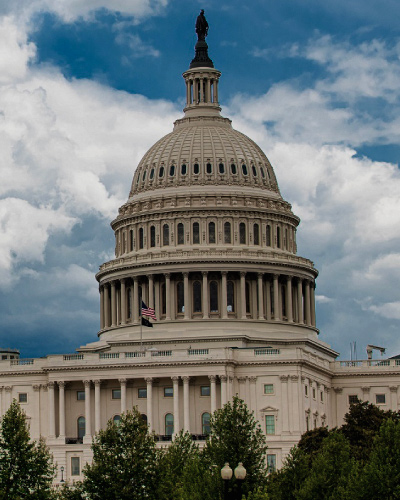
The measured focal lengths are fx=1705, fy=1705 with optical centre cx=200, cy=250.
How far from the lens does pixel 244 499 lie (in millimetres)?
102000

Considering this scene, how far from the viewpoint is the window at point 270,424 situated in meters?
171

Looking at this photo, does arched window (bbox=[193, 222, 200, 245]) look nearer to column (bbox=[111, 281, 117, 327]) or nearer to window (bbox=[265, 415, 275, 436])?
column (bbox=[111, 281, 117, 327])

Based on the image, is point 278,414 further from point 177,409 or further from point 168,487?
point 168,487

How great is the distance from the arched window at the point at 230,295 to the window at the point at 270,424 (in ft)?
79.2

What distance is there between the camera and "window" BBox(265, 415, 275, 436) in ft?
561

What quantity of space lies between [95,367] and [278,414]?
64.6 ft

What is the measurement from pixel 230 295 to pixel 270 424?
26.2 meters

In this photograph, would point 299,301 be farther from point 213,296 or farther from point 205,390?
point 205,390

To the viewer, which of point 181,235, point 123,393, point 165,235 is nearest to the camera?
point 123,393

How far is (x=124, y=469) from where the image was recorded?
122 metres

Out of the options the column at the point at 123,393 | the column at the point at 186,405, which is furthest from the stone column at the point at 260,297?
the column at the point at 123,393

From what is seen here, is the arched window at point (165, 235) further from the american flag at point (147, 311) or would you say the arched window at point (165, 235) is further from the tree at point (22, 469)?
the tree at point (22, 469)

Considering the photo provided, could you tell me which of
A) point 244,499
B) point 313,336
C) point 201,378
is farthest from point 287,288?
point 244,499

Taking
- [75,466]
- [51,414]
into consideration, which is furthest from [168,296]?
[75,466]
